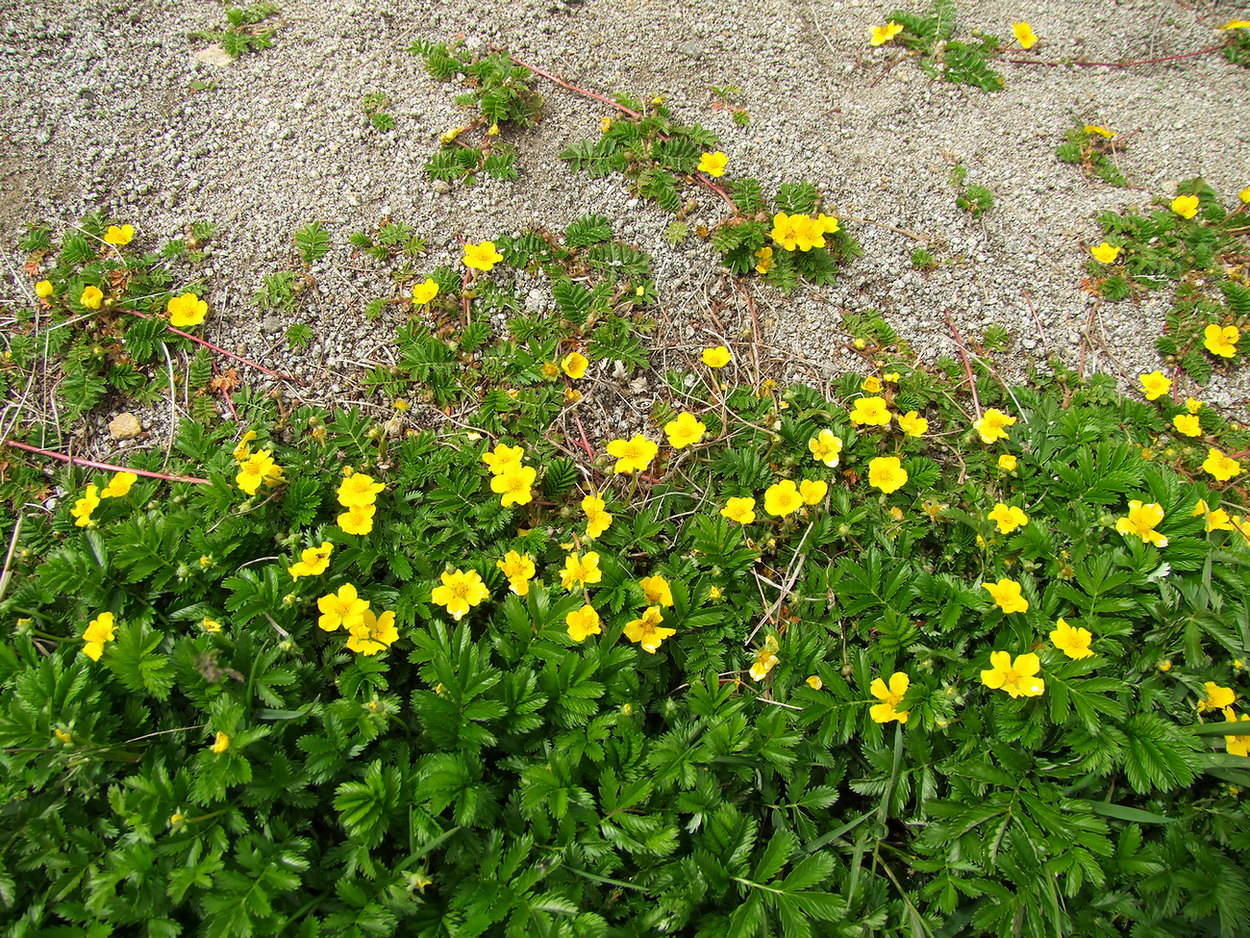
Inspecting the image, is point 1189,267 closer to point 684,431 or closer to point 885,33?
point 885,33

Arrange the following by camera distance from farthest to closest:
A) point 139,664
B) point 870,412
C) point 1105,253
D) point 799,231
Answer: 1. point 1105,253
2. point 799,231
3. point 870,412
4. point 139,664

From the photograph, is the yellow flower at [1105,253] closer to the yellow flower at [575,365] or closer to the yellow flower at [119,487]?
the yellow flower at [575,365]

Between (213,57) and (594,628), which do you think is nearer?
(594,628)

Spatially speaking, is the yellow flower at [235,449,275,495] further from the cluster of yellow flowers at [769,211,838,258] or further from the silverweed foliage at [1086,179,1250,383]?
the silverweed foliage at [1086,179,1250,383]

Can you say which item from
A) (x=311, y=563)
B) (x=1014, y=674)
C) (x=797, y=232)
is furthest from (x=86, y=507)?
(x=1014, y=674)

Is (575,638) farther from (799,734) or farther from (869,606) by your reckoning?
(869,606)

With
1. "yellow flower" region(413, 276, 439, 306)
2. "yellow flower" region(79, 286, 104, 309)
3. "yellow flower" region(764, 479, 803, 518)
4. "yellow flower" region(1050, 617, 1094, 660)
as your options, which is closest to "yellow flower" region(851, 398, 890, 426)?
"yellow flower" region(764, 479, 803, 518)

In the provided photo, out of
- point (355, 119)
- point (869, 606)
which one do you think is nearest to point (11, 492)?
point (355, 119)
